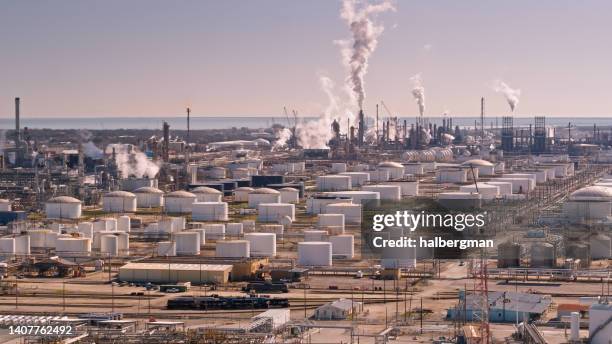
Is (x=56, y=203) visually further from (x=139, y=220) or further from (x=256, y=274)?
(x=256, y=274)

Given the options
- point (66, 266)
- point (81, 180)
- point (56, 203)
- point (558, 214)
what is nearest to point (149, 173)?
point (81, 180)

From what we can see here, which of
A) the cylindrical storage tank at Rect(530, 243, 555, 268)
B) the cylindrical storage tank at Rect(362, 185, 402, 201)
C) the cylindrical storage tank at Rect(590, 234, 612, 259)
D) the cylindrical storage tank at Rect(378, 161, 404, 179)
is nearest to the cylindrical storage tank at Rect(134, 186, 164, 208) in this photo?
the cylindrical storage tank at Rect(362, 185, 402, 201)

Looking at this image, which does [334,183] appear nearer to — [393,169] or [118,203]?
[393,169]

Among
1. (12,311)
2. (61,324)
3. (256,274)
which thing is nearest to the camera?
(61,324)

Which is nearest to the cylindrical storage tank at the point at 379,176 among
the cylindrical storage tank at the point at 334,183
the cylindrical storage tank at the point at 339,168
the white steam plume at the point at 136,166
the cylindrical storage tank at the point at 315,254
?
the cylindrical storage tank at the point at 339,168

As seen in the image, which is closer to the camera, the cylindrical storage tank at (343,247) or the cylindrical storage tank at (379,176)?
the cylindrical storage tank at (343,247)

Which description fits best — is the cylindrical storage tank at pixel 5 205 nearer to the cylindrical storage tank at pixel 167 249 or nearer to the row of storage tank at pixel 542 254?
the cylindrical storage tank at pixel 167 249
